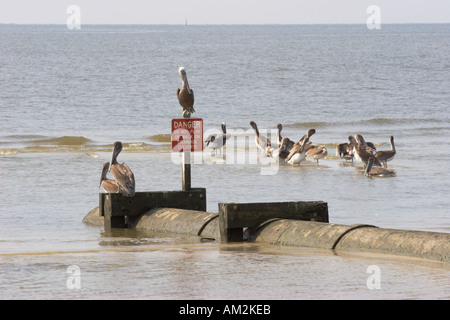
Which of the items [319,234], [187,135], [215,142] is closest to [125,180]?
[187,135]

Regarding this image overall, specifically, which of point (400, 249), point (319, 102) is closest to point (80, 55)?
point (319, 102)

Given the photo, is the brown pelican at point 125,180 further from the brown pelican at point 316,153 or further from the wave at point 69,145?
the wave at point 69,145

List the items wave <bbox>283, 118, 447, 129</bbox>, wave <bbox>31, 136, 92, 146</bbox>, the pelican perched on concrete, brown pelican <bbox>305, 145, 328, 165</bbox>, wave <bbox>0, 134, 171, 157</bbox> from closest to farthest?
1. brown pelican <bbox>305, 145, 328, 165</bbox>
2. the pelican perched on concrete
3. wave <bbox>0, 134, 171, 157</bbox>
4. wave <bbox>31, 136, 92, 146</bbox>
5. wave <bbox>283, 118, 447, 129</bbox>

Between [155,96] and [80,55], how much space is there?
51.0 m

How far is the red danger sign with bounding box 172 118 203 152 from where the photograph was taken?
473 inches

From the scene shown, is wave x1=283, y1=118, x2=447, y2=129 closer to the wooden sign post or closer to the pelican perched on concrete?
the pelican perched on concrete

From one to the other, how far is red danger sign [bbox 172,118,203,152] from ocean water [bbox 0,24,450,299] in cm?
122

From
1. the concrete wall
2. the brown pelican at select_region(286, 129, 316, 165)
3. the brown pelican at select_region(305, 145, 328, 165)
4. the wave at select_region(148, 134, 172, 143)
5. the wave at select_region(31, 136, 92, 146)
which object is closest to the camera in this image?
the concrete wall

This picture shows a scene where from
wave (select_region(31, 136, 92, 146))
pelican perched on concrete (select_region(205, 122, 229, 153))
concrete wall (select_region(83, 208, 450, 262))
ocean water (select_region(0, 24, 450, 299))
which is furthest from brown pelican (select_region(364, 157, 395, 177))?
wave (select_region(31, 136, 92, 146))

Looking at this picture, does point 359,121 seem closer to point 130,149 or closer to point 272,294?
point 130,149

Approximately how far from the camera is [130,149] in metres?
27.1

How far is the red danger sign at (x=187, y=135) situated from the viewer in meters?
12.0

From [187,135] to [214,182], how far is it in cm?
618

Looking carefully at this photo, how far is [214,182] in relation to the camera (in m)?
18.2
